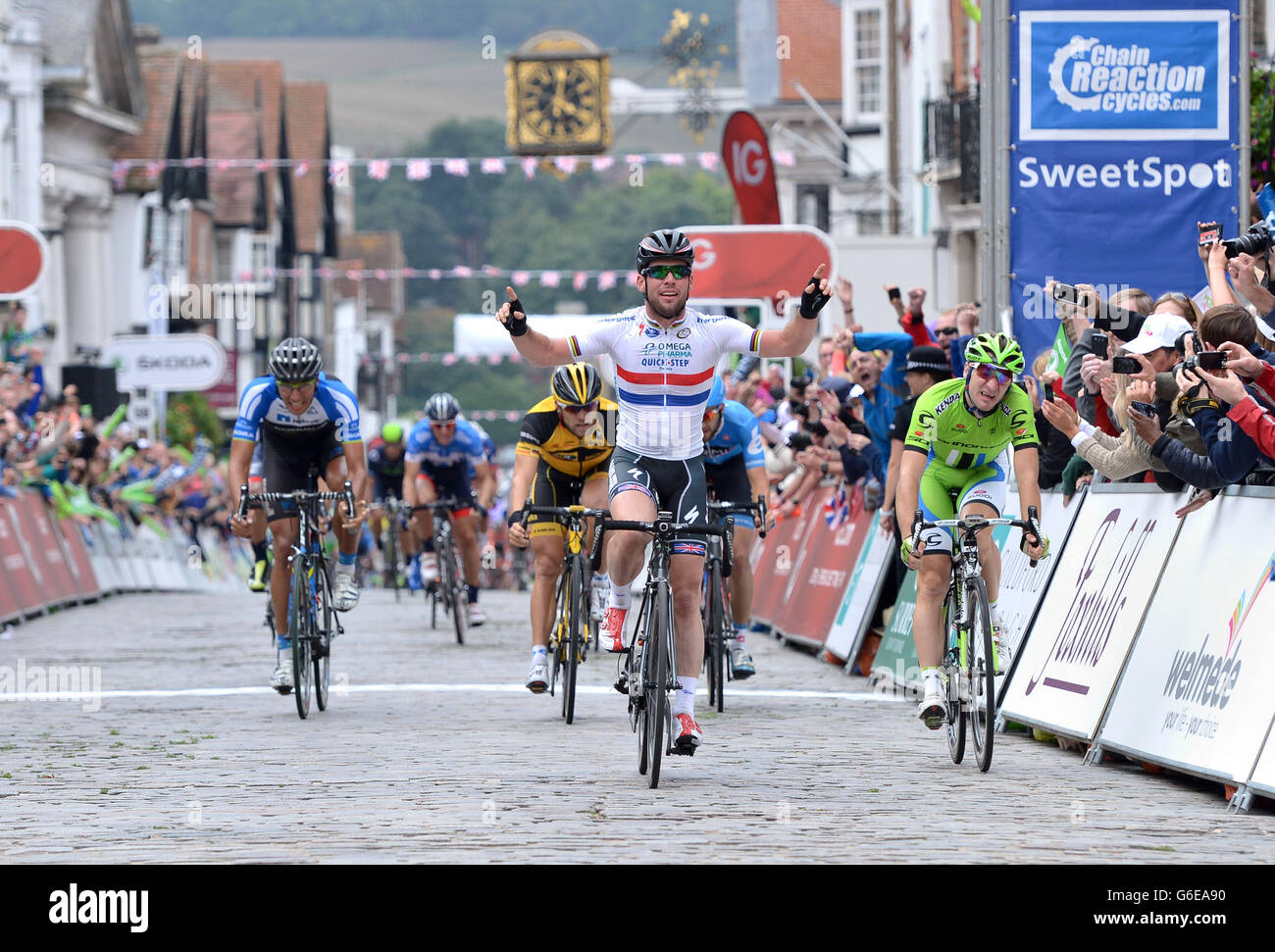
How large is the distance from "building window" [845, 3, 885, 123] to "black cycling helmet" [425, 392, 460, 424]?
92.4 feet

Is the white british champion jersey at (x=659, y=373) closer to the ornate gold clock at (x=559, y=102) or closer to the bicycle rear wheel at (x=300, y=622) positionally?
the bicycle rear wheel at (x=300, y=622)

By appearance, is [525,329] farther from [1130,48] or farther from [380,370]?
[380,370]

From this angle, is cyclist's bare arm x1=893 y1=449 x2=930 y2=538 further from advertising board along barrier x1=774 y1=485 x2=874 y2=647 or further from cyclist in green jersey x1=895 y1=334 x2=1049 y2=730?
advertising board along barrier x1=774 y1=485 x2=874 y2=647

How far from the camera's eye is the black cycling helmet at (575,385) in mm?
12500

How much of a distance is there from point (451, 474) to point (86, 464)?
931 cm

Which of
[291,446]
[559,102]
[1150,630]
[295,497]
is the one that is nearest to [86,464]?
[291,446]

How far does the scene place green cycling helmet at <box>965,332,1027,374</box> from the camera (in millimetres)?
9812

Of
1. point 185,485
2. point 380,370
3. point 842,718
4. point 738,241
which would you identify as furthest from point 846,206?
point 380,370

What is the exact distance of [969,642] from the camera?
9.68 m

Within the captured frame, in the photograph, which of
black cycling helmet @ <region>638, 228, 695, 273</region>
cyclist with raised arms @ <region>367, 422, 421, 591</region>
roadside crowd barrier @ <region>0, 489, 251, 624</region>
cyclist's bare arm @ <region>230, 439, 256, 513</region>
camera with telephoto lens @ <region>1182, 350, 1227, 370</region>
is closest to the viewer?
camera with telephoto lens @ <region>1182, 350, 1227, 370</region>

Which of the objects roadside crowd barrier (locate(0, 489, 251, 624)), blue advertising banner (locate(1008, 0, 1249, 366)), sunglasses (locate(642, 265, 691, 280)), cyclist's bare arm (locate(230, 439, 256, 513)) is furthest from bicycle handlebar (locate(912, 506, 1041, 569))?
roadside crowd barrier (locate(0, 489, 251, 624))

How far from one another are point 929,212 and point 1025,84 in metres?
21.3

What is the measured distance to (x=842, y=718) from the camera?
40.1 ft

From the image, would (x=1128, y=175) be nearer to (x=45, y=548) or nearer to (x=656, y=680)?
(x=656, y=680)
